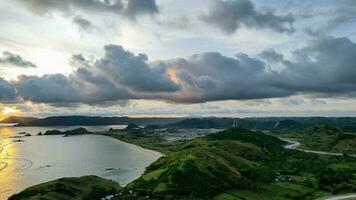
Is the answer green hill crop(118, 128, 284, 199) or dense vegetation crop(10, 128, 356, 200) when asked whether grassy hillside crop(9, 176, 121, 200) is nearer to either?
dense vegetation crop(10, 128, 356, 200)

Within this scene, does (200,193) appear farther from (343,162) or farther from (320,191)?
(343,162)

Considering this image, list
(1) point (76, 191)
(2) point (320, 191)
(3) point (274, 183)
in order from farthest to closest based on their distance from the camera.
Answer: (3) point (274, 183) < (2) point (320, 191) < (1) point (76, 191)

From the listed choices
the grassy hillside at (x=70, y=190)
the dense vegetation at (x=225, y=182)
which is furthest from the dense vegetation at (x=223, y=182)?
the grassy hillside at (x=70, y=190)

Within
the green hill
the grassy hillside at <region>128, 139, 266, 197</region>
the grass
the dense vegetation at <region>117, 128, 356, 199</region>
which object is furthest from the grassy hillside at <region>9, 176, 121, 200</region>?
the grass

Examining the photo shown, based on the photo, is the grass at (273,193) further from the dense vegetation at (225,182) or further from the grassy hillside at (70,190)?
the grassy hillside at (70,190)

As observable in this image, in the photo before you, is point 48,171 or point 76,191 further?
point 48,171

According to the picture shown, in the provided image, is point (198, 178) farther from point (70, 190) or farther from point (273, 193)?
point (70, 190)

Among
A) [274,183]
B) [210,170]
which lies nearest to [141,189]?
[210,170]

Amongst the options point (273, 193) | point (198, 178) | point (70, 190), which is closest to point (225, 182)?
point (198, 178)
